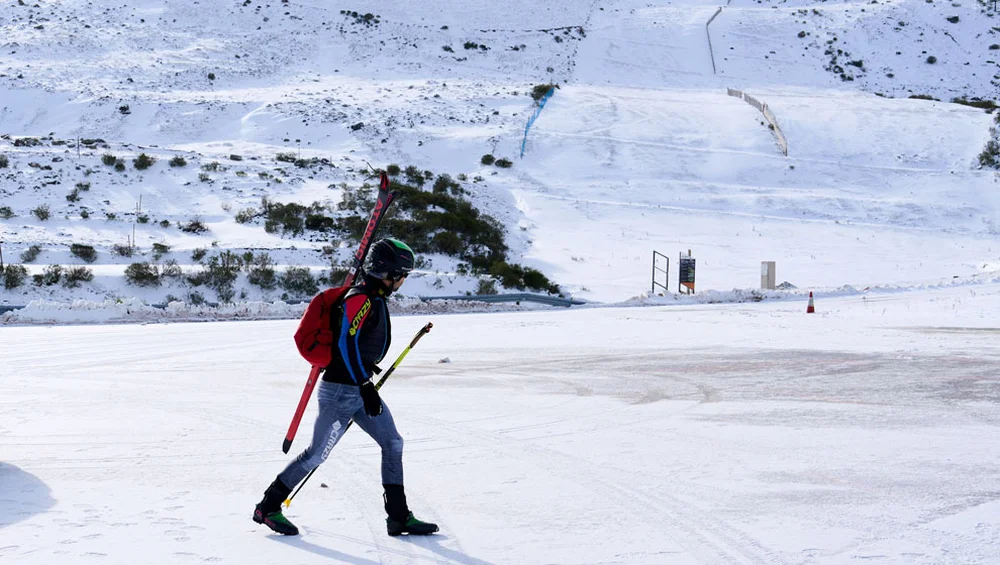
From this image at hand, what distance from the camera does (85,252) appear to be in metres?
28.8

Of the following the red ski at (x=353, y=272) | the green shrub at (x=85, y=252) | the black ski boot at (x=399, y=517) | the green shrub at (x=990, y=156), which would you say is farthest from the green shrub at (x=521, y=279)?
the green shrub at (x=990, y=156)

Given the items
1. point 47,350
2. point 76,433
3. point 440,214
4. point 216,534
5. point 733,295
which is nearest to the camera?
point 216,534

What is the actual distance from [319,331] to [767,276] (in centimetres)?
2635

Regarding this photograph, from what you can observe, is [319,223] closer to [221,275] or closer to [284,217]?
[284,217]

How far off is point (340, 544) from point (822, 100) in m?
61.3

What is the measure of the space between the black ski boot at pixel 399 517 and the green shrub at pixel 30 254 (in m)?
25.4

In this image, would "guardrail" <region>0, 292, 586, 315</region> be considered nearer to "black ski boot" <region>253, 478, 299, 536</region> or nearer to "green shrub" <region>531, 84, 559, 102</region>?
"black ski boot" <region>253, 478, 299, 536</region>

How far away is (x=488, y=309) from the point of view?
Answer: 25.8 meters

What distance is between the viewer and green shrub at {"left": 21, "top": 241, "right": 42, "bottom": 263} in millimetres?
27797

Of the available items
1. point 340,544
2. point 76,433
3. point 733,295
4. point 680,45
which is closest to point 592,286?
point 733,295

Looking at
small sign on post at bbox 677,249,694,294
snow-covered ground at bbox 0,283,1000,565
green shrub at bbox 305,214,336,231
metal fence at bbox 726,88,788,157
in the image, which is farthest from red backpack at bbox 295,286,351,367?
metal fence at bbox 726,88,788,157

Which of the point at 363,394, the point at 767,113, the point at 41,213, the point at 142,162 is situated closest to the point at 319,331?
the point at 363,394

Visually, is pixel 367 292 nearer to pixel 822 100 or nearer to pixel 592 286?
pixel 592 286

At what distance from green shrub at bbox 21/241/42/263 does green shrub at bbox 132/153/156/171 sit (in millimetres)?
12426
